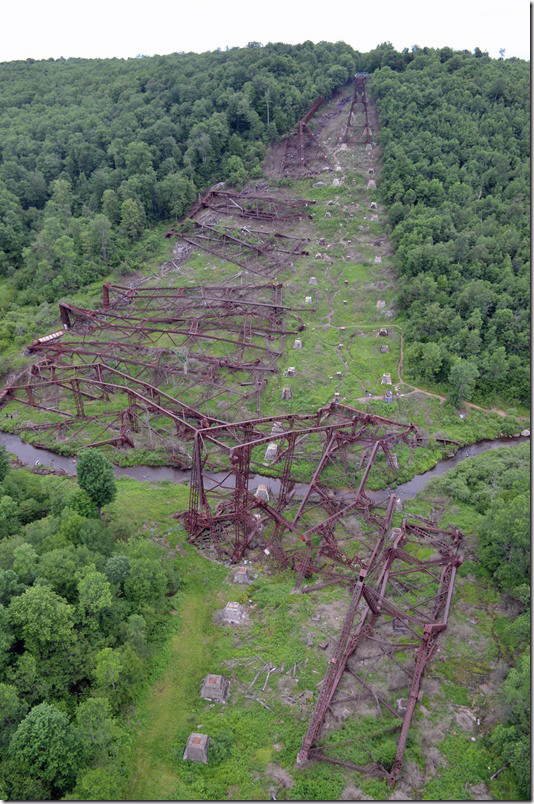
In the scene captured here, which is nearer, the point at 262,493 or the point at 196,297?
the point at 262,493

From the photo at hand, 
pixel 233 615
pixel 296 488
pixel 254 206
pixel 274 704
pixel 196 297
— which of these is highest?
pixel 254 206

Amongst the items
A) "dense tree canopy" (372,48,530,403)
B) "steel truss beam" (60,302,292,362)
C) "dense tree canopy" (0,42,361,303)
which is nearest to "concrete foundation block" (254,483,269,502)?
"steel truss beam" (60,302,292,362)

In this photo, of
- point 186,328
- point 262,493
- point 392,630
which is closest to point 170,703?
point 392,630

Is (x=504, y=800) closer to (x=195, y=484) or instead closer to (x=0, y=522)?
(x=195, y=484)

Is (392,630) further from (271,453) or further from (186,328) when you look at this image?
(186,328)

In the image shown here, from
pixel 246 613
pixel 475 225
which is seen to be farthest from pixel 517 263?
pixel 246 613

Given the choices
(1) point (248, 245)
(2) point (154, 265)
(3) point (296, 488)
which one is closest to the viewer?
(3) point (296, 488)

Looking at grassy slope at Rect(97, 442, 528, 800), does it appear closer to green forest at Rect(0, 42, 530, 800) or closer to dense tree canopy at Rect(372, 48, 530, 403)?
green forest at Rect(0, 42, 530, 800)

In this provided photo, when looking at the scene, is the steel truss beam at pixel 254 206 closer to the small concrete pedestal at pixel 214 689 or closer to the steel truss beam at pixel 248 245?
the steel truss beam at pixel 248 245
